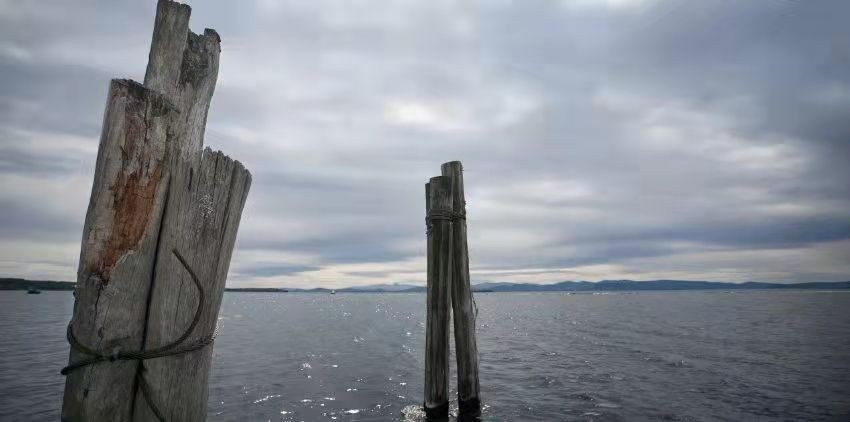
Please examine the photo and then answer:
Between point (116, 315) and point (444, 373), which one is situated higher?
point (116, 315)

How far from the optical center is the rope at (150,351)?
2.24m

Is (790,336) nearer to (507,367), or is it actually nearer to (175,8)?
(507,367)

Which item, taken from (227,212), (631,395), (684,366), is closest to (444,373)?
(227,212)

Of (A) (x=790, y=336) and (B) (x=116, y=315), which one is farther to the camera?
(A) (x=790, y=336)

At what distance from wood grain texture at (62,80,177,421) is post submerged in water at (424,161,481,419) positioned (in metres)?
5.57

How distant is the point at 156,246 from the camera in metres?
2.43

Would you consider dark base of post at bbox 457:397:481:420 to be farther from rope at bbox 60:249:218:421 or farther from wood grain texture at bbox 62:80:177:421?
wood grain texture at bbox 62:80:177:421

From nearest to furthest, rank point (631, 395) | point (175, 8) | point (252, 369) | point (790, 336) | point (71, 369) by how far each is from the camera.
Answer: point (71, 369), point (175, 8), point (631, 395), point (252, 369), point (790, 336)

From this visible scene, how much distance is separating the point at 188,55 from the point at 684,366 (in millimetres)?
20454

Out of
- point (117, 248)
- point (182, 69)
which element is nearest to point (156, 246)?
point (117, 248)

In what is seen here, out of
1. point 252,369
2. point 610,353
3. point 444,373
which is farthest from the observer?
point 610,353

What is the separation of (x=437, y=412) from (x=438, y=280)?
2.44 meters

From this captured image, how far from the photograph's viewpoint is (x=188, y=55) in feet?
8.63

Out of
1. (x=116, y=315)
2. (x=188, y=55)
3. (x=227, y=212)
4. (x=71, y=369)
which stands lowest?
(x=71, y=369)
